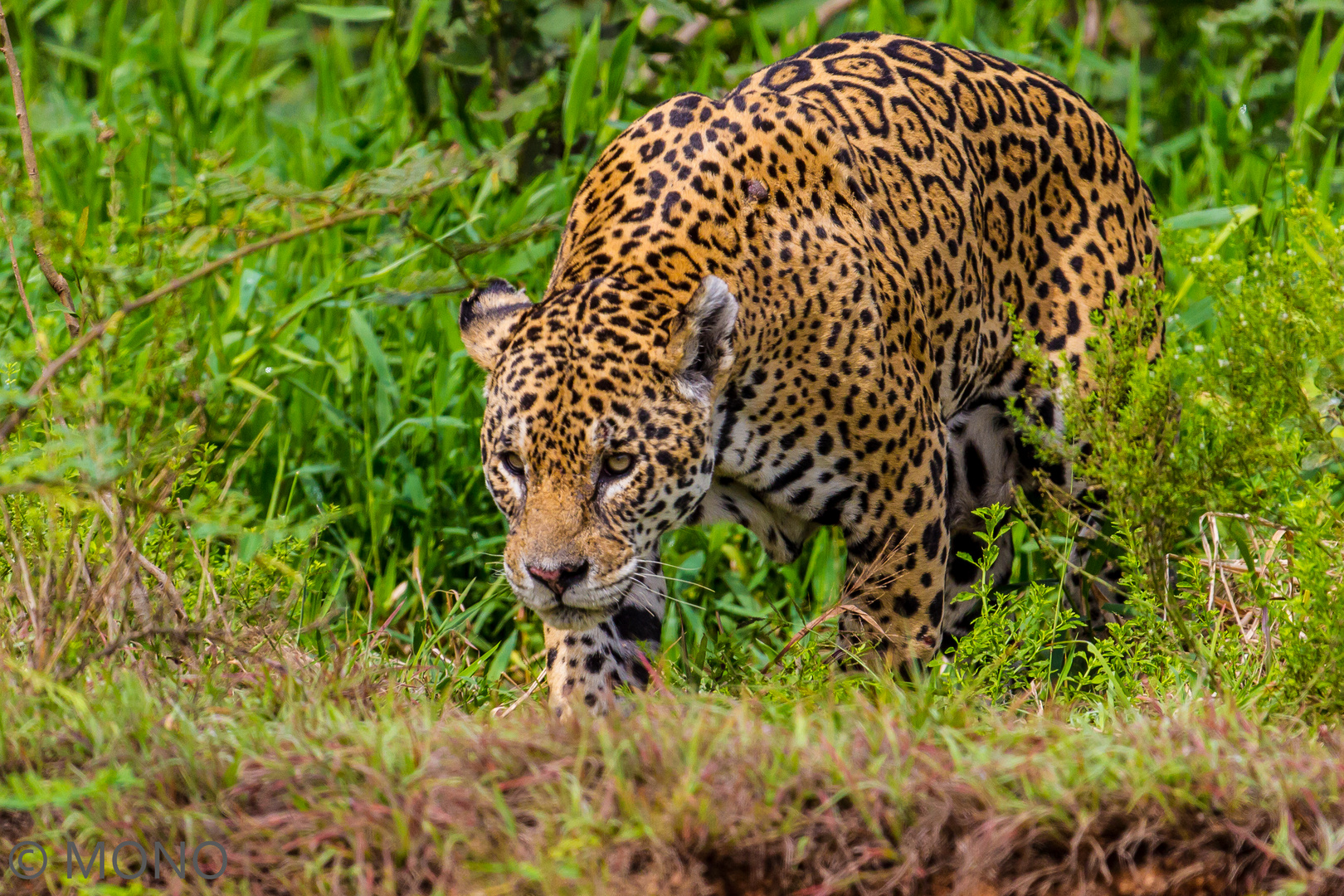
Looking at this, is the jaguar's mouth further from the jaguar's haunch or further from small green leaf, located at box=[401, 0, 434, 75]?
small green leaf, located at box=[401, 0, 434, 75]

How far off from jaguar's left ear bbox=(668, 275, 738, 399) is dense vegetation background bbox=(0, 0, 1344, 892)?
31.0 inches

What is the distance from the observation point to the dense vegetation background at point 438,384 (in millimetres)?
3799

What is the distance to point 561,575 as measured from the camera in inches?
157

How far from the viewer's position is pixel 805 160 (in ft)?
15.3

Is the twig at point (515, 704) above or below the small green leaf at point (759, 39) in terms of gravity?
below

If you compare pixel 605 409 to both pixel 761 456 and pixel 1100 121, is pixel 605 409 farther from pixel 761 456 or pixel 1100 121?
pixel 1100 121

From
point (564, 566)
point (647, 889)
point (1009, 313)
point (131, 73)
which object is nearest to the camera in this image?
point (647, 889)

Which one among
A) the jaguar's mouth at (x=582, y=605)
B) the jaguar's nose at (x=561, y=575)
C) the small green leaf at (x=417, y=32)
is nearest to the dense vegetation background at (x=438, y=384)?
the small green leaf at (x=417, y=32)

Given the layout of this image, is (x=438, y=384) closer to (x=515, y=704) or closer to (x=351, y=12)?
(x=515, y=704)

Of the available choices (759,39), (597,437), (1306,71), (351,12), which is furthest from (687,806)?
(1306,71)

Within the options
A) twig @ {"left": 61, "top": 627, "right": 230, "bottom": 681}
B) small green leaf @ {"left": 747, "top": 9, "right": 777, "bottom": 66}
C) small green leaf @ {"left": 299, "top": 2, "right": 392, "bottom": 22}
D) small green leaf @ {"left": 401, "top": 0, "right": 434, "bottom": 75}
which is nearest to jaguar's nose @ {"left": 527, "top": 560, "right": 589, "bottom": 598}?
twig @ {"left": 61, "top": 627, "right": 230, "bottom": 681}

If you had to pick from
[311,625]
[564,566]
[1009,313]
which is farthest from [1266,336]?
[311,625]

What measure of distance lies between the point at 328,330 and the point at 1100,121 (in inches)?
122

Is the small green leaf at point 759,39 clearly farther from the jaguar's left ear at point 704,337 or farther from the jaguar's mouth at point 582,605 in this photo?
the jaguar's mouth at point 582,605
